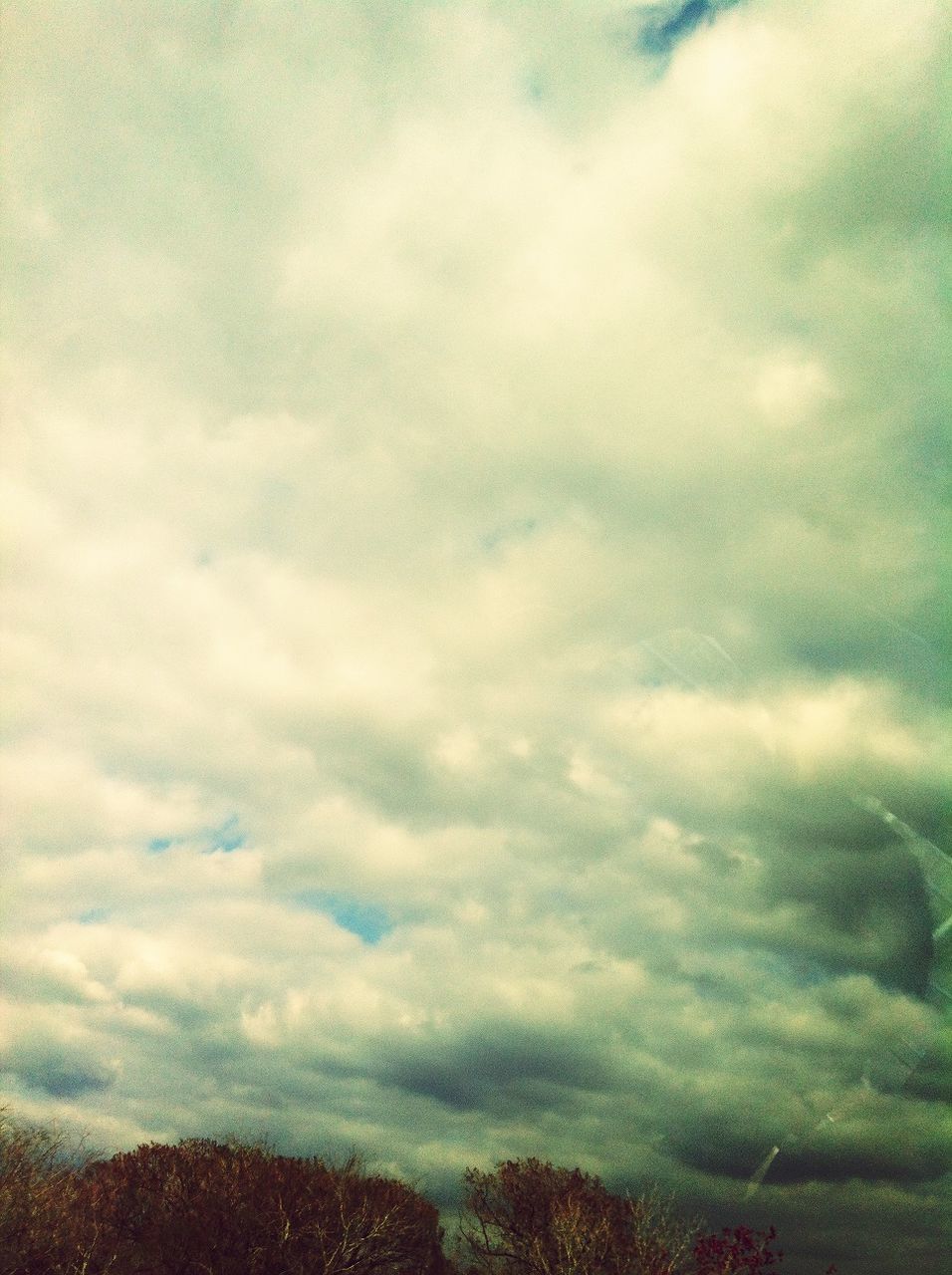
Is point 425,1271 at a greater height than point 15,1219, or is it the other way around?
point 15,1219

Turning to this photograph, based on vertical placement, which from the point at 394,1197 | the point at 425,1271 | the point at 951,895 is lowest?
the point at 425,1271

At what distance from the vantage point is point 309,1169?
53.6 metres

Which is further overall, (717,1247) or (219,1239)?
(717,1247)

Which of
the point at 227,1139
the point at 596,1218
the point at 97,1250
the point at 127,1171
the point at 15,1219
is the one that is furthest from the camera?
the point at 227,1139

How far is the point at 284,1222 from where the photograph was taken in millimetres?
43031

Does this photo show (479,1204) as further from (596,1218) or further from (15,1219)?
(15,1219)

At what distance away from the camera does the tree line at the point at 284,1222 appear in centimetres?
3991

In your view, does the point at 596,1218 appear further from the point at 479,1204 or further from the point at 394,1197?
the point at 394,1197

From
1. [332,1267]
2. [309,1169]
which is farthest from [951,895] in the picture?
[309,1169]

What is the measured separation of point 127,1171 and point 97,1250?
13693 mm

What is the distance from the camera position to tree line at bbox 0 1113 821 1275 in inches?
1571

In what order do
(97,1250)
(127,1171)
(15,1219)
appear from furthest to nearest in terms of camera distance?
(127,1171), (97,1250), (15,1219)

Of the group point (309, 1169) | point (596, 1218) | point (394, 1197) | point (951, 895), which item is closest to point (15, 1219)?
point (309, 1169)

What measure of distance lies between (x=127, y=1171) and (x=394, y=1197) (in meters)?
17.0
